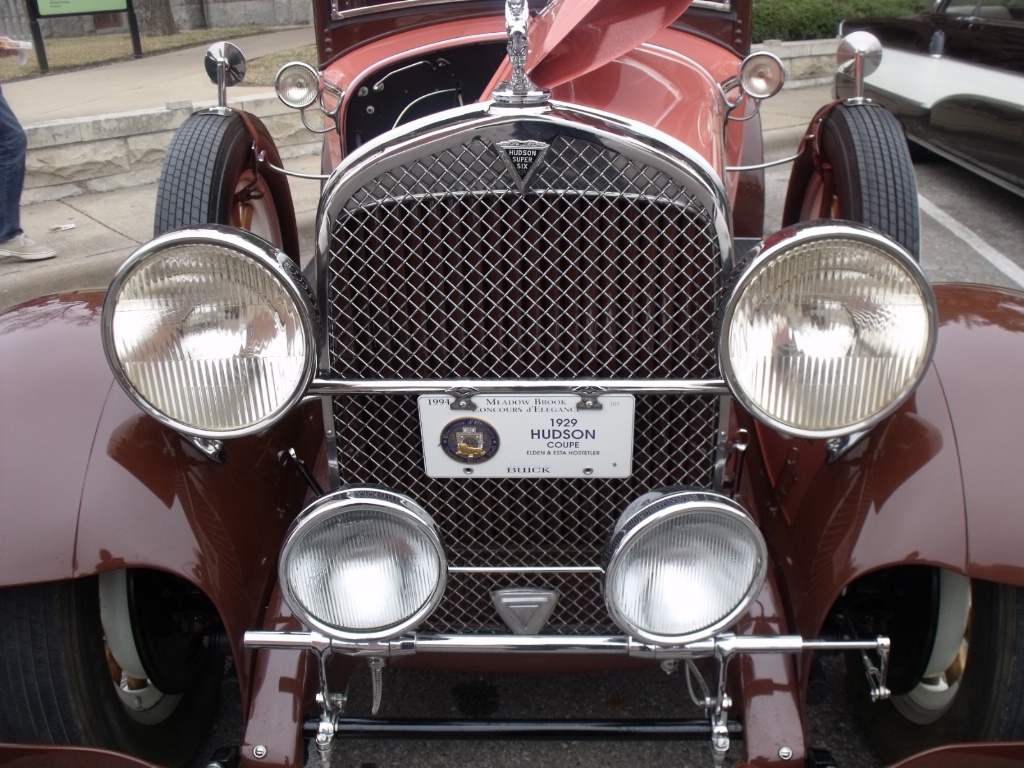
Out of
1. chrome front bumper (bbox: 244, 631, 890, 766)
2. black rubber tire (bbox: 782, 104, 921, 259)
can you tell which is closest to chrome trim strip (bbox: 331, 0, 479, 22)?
black rubber tire (bbox: 782, 104, 921, 259)

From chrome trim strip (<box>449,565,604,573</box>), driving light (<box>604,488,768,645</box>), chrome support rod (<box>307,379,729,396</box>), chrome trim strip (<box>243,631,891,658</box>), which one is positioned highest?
chrome support rod (<box>307,379,729,396</box>)

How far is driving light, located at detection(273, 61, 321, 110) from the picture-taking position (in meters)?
2.89

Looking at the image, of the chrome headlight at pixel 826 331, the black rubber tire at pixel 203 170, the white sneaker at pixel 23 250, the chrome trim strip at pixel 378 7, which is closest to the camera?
the chrome headlight at pixel 826 331

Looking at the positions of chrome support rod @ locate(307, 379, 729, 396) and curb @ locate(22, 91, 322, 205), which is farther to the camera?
curb @ locate(22, 91, 322, 205)

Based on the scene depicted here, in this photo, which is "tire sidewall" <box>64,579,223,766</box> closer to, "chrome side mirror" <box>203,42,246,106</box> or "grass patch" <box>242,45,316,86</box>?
"chrome side mirror" <box>203,42,246,106</box>

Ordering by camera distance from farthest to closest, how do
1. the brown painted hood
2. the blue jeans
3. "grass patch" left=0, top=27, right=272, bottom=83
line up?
"grass patch" left=0, top=27, right=272, bottom=83 → the blue jeans → the brown painted hood

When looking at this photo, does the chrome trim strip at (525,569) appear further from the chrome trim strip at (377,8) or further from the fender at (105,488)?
the chrome trim strip at (377,8)

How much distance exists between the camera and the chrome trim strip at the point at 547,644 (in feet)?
5.07

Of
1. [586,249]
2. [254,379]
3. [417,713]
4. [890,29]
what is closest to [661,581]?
[586,249]

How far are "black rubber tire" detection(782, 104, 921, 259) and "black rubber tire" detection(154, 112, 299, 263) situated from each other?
1.59 meters

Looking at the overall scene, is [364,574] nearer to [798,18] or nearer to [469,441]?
[469,441]

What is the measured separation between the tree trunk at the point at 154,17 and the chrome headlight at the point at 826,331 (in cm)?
1403

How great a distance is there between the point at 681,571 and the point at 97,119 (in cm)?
607

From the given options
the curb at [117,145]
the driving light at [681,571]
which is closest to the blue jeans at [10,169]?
the curb at [117,145]
